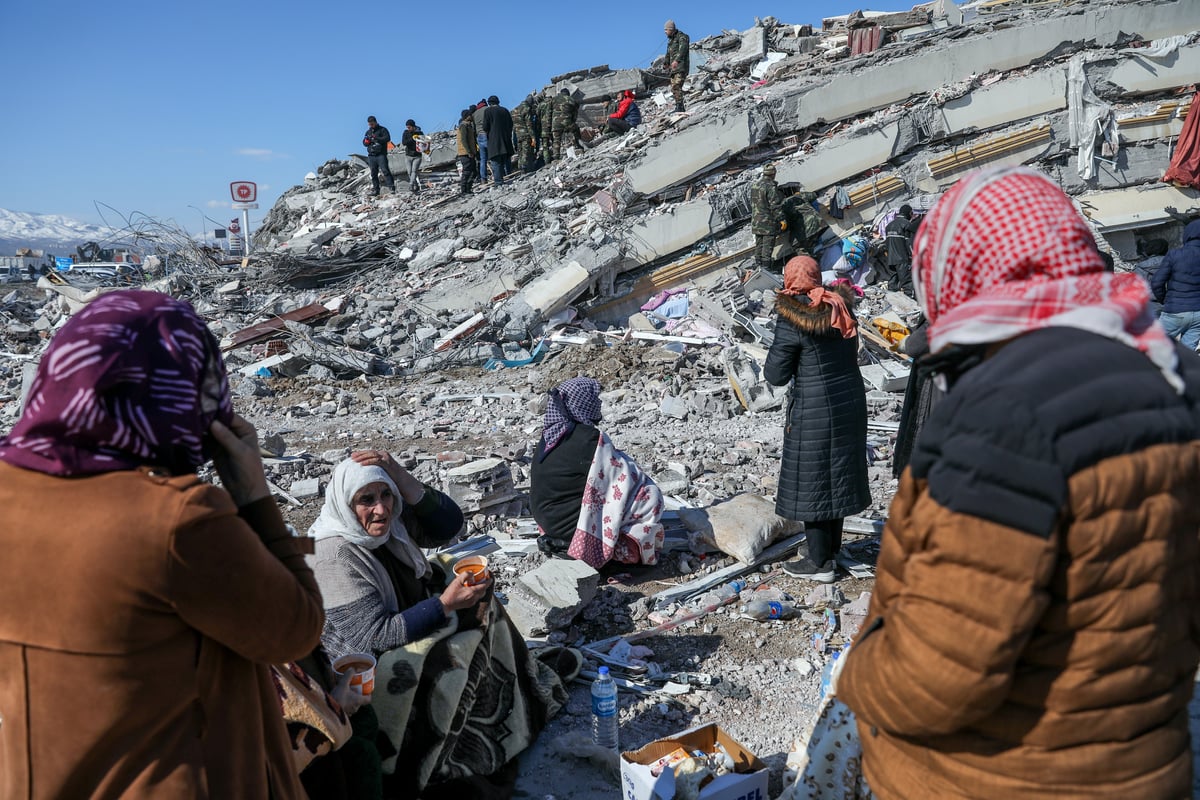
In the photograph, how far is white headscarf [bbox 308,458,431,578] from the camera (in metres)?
3.08

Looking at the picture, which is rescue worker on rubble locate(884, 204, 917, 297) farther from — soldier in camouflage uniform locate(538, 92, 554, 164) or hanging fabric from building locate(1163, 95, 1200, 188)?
soldier in camouflage uniform locate(538, 92, 554, 164)

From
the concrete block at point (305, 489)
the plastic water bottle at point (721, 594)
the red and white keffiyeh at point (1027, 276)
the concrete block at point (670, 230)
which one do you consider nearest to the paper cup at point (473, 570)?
the plastic water bottle at point (721, 594)

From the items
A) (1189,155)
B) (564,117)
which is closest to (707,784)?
(1189,155)

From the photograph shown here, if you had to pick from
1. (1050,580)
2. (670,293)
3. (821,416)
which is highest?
(670,293)

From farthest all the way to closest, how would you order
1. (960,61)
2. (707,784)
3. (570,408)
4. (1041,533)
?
1. (960,61)
2. (570,408)
3. (707,784)
4. (1041,533)

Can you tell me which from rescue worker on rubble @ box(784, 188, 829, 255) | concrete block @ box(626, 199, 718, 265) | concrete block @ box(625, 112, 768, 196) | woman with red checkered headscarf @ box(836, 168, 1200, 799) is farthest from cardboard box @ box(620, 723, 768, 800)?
concrete block @ box(625, 112, 768, 196)

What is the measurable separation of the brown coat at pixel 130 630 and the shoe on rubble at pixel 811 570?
379 cm

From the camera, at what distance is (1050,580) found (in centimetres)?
127

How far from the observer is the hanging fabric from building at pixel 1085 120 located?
1134 centimetres

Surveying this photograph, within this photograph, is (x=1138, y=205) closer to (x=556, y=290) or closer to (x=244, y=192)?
(x=556, y=290)

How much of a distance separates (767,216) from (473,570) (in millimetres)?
8778

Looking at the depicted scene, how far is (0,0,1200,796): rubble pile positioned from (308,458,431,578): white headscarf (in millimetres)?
1297

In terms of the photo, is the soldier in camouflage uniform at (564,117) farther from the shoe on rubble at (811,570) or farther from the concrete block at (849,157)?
the shoe on rubble at (811,570)

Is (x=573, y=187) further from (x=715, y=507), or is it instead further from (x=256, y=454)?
(x=256, y=454)
